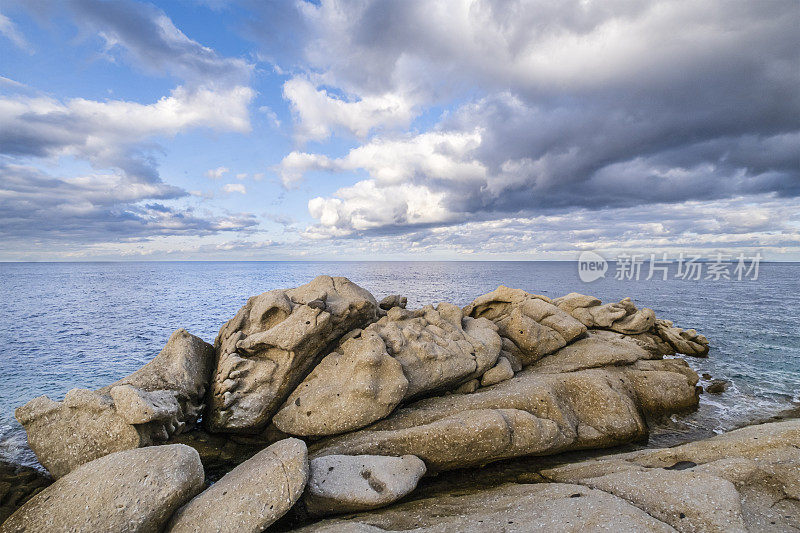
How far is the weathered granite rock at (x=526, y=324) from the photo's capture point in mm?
17297

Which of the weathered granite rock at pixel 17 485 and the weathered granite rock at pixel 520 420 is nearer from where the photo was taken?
the weathered granite rock at pixel 17 485

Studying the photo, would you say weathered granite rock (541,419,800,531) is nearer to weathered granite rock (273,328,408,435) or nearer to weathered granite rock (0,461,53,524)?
weathered granite rock (273,328,408,435)

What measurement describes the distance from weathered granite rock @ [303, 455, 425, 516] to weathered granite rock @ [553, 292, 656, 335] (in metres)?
16.7

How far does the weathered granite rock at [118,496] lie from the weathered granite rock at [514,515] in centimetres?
281

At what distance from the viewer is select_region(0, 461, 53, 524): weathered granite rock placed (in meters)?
9.31

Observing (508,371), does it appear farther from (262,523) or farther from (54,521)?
(54,521)

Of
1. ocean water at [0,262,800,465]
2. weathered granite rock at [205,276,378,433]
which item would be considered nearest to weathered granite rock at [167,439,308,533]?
weathered granite rock at [205,276,378,433]

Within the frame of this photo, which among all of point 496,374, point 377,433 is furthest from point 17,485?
point 496,374

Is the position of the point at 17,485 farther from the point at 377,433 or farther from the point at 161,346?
the point at 161,346

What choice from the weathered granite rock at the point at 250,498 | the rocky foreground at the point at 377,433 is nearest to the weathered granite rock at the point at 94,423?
the rocky foreground at the point at 377,433

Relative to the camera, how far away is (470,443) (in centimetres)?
1032

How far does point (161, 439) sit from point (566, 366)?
15796mm

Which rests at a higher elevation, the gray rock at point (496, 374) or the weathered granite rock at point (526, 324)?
the weathered granite rock at point (526, 324)

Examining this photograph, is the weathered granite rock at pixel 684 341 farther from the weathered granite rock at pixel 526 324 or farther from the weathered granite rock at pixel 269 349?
the weathered granite rock at pixel 269 349
